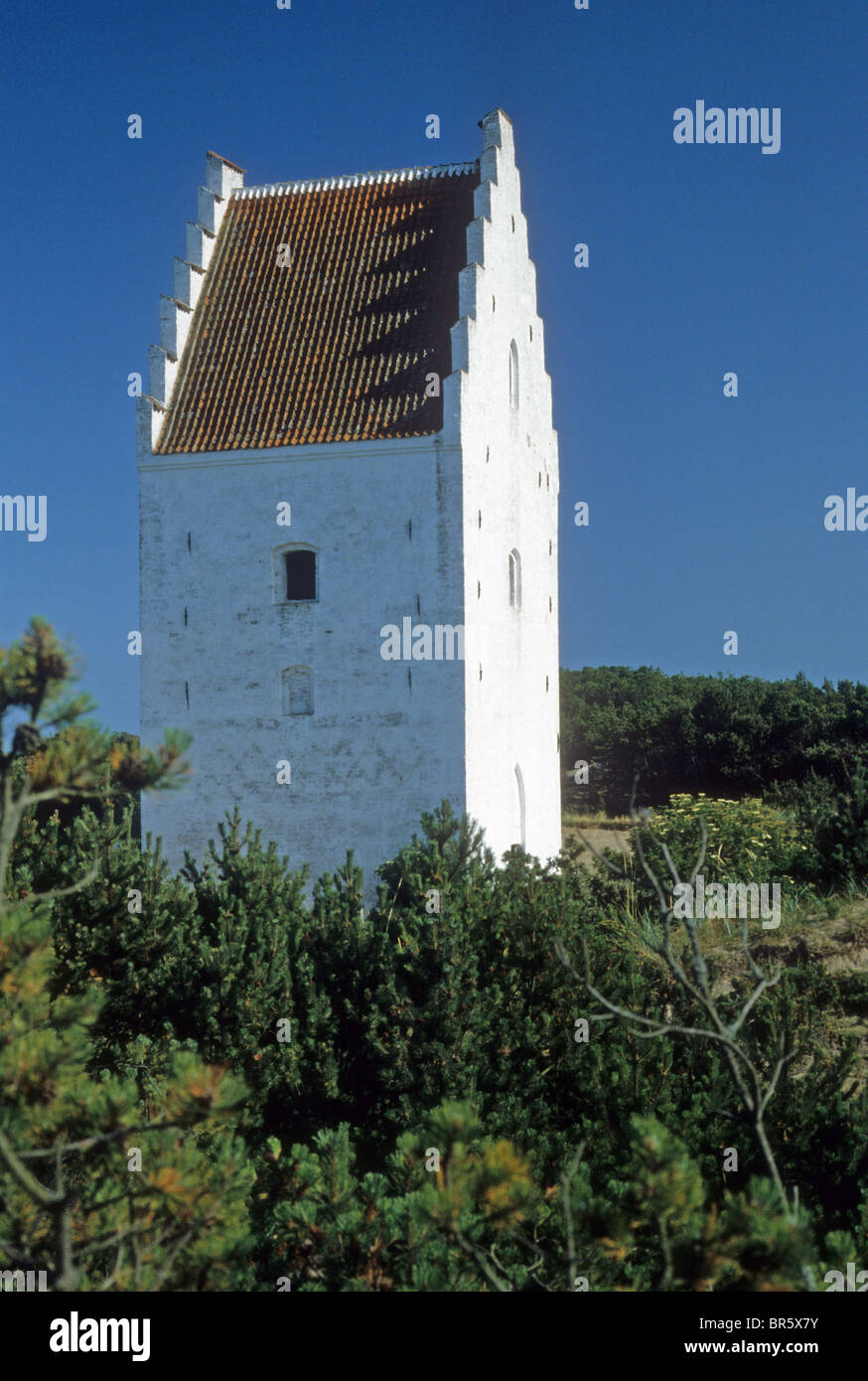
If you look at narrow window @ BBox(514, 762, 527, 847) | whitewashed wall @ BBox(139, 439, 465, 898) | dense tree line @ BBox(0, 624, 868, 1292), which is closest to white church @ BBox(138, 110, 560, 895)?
whitewashed wall @ BBox(139, 439, 465, 898)

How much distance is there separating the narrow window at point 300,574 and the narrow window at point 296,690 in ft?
4.45

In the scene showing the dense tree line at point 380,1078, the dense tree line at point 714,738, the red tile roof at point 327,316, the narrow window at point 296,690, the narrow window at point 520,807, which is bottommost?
the dense tree line at point 380,1078

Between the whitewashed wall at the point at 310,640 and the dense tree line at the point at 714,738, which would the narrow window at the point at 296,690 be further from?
the dense tree line at the point at 714,738

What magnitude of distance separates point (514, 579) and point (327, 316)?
6403 mm

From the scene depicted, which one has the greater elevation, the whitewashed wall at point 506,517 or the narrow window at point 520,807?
the whitewashed wall at point 506,517

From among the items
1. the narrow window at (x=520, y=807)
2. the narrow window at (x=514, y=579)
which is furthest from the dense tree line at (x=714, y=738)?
the narrow window at (x=514, y=579)

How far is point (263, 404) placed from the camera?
2484 cm

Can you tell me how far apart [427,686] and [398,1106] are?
39.3 ft

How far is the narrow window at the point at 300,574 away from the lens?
2436cm

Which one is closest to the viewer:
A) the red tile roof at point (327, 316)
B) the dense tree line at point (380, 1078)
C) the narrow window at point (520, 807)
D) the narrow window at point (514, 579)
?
the dense tree line at point (380, 1078)

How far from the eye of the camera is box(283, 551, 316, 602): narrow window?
24.4 metres

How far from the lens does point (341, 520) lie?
2411cm

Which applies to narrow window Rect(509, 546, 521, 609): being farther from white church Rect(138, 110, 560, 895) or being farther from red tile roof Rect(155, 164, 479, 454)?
red tile roof Rect(155, 164, 479, 454)
